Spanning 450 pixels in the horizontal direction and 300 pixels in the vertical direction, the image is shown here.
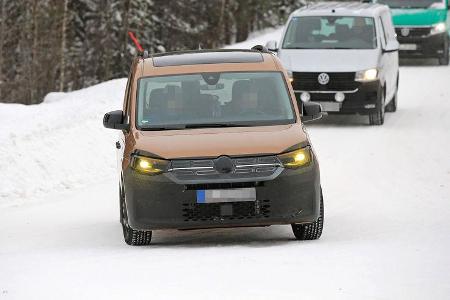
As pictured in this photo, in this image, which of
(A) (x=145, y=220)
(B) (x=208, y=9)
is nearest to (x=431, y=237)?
(A) (x=145, y=220)

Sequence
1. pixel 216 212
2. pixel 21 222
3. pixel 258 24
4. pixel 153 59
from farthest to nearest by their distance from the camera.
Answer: pixel 258 24 → pixel 21 222 → pixel 153 59 → pixel 216 212

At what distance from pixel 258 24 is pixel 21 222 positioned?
57.8 meters

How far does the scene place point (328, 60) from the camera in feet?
69.2

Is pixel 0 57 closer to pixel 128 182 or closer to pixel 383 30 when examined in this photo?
pixel 383 30

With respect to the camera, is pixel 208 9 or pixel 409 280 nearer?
pixel 409 280

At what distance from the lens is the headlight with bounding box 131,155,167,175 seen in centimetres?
1134

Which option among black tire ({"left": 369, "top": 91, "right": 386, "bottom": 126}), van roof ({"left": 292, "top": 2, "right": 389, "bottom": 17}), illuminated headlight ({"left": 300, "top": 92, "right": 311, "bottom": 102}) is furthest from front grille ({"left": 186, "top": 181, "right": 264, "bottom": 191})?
van roof ({"left": 292, "top": 2, "right": 389, "bottom": 17})

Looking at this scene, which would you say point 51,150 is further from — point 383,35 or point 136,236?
point 136,236

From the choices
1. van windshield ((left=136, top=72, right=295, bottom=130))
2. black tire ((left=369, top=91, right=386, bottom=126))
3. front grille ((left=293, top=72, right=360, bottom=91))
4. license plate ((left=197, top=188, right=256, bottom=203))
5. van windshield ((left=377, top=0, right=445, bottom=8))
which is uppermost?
van windshield ((left=136, top=72, right=295, bottom=130))

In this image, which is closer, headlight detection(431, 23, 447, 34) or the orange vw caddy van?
the orange vw caddy van

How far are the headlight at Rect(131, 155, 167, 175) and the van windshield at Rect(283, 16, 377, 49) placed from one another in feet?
34.5

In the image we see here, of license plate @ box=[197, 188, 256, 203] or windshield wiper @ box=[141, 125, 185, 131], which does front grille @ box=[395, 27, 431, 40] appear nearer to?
windshield wiper @ box=[141, 125, 185, 131]

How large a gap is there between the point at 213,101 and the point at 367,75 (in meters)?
8.99

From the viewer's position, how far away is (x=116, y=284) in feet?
29.7
